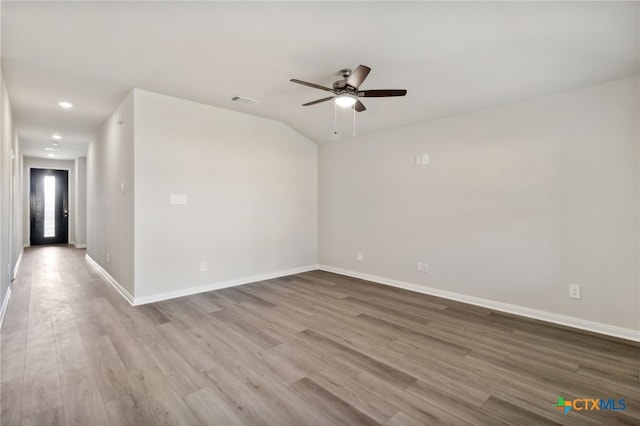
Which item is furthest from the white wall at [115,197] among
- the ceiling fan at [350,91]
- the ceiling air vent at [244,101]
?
the ceiling fan at [350,91]

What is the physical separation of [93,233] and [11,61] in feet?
13.8

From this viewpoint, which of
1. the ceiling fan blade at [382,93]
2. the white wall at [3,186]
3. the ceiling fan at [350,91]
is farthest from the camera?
the white wall at [3,186]

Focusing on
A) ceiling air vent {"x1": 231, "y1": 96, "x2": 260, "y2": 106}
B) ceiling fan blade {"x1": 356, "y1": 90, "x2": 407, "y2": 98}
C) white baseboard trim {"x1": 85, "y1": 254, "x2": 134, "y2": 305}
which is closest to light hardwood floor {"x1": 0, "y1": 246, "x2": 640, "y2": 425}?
white baseboard trim {"x1": 85, "y1": 254, "x2": 134, "y2": 305}

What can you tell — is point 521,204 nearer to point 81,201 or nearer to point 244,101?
point 244,101

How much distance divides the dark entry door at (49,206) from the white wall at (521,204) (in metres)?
9.89


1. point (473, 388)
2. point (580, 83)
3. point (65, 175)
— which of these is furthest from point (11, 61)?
point (65, 175)

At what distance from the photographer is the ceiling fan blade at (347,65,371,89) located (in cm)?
257

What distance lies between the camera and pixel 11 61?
9.82ft

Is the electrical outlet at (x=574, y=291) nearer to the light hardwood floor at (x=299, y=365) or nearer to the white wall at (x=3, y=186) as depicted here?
the light hardwood floor at (x=299, y=365)

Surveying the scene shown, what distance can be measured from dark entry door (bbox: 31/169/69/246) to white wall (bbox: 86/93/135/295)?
15.0 ft

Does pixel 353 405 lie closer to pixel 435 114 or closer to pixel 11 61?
pixel 435 114

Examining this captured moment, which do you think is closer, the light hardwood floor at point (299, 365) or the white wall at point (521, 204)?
the light hardwood floor at point (299, 365)

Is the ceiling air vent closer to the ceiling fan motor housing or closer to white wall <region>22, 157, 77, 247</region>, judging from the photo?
the ceiling fan motor housing

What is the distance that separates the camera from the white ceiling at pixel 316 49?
222 centimetres
